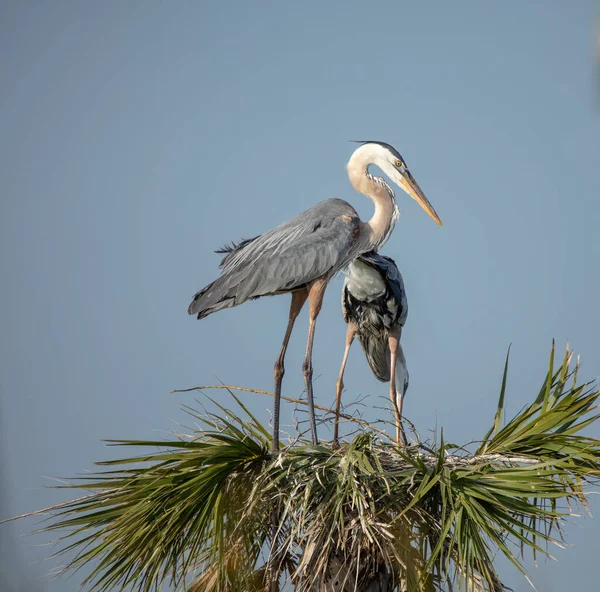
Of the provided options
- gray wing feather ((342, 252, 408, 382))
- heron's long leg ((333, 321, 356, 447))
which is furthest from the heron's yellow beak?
heron's long leg ((333, 321, 356, 447))

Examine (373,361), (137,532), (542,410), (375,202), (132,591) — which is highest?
(375,202)

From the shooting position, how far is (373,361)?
9266 millimetres

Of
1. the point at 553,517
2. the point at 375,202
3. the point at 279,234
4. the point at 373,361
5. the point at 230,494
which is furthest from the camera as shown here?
the point at 373,361

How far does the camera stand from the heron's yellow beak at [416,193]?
25.3ft

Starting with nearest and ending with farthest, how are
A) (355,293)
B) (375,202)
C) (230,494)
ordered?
(230,494), (375,202), (355,293)

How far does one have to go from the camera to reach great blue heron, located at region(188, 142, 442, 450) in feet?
22.0

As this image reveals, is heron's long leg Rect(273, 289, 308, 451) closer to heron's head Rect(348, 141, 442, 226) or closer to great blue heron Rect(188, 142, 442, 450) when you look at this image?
great blue heron Rect(188, 142, 442, 450)

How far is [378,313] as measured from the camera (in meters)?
8.48

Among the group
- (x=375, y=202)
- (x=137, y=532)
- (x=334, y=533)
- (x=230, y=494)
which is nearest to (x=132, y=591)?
(x=137, y=532)

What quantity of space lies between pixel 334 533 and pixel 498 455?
1028 mm

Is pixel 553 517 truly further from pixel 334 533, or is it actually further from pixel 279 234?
pixel 279 234

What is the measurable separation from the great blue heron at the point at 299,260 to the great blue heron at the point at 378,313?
72 centimetres

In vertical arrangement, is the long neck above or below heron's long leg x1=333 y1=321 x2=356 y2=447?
above

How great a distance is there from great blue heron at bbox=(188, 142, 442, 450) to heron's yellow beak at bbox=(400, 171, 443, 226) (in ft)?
1.15
